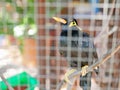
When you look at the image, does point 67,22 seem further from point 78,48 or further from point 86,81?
point 86,81

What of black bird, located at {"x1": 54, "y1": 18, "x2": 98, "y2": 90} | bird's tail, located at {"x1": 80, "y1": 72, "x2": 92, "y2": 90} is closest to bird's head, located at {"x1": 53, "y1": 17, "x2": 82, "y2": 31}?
black bird, located at {"x1": 54, "y1": 18, "x2": 98, "y2": 90}

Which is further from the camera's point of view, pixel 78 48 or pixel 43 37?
pixel 43 37

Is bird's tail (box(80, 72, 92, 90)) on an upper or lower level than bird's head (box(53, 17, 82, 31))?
lower

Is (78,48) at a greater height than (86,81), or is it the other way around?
(78,48)

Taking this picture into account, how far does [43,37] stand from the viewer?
130 centimetres

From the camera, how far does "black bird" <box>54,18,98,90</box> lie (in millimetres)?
1178

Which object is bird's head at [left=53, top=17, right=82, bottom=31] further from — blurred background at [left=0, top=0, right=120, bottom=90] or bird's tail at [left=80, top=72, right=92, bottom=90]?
bird's tail at [left=80, top=72, right=92, bottom=90]

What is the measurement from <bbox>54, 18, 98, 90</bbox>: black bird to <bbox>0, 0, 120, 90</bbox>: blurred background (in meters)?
0.06

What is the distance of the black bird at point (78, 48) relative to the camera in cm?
118

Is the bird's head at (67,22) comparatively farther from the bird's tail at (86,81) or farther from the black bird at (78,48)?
the bird's tail at (86,81)

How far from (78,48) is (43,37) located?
0.19 metres

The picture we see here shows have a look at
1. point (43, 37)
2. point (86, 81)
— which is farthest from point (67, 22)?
point (86, 81)

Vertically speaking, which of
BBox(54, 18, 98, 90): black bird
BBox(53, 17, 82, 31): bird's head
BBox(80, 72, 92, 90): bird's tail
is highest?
BBox(53, 17, 82, 31): bird's head

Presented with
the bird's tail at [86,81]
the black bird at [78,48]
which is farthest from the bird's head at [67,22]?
the bird's tail at [86,81]
